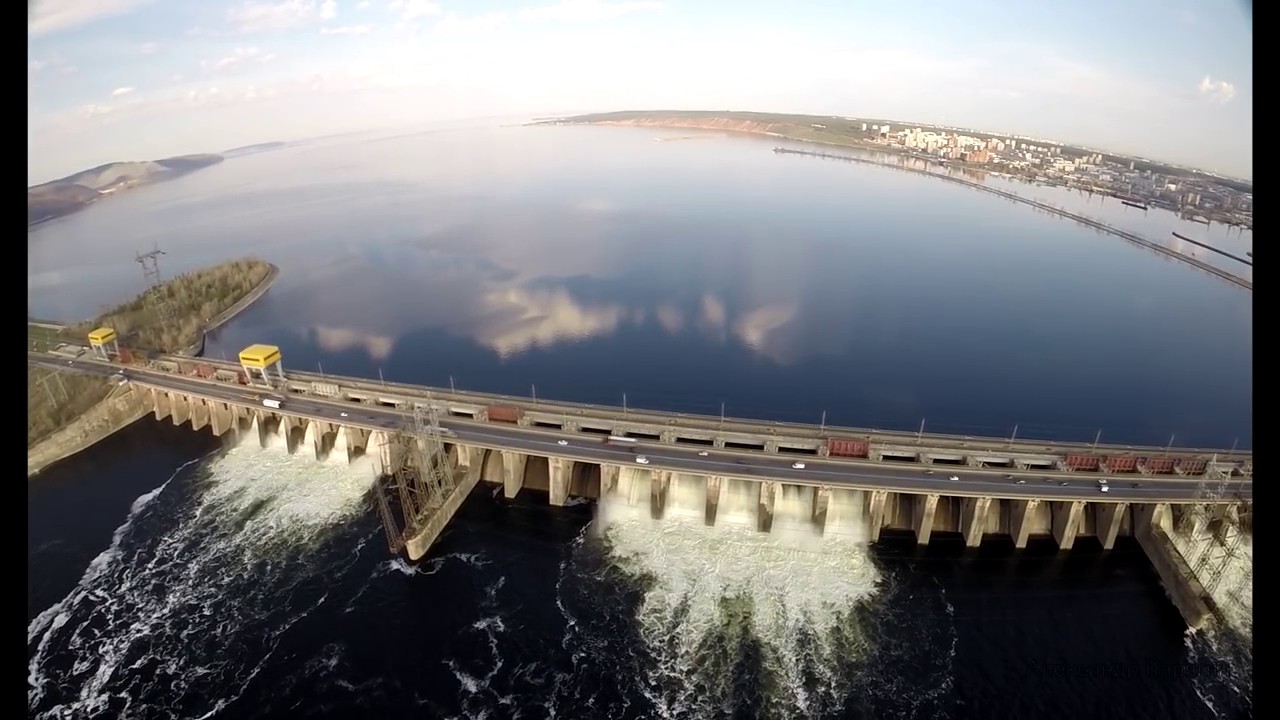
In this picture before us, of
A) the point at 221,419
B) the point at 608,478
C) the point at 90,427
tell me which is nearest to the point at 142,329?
the point at 90,427

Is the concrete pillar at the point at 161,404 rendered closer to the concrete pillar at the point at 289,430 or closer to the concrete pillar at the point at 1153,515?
the concrete pillar at the point at 289,430

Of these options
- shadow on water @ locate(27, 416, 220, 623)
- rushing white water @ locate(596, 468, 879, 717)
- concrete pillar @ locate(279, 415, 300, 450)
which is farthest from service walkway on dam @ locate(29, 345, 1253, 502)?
shadow on water @ locate(27, 416, 220, 623)

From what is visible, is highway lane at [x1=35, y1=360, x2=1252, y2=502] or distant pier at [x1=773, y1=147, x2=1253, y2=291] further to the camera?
distant pier at [x1=773, y1=147, x2=1253, y2=291]

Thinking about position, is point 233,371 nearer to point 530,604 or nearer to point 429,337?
point 429,337

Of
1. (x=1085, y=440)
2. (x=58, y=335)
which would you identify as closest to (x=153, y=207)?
(x=58, y=335)

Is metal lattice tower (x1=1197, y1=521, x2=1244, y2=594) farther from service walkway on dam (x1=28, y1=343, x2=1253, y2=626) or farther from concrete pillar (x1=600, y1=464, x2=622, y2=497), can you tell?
concrete pillar (x1=600, y1=464, x2=622, y2=497)
